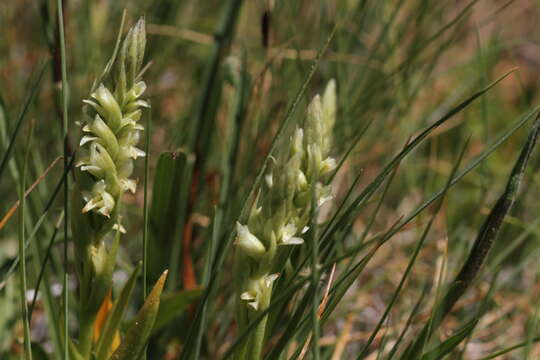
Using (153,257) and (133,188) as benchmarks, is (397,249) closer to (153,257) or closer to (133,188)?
(153,257)

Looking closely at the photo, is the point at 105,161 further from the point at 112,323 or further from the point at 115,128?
the point at 112,323

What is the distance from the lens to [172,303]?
94 cm

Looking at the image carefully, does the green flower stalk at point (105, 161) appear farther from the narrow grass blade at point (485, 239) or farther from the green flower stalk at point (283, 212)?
the narrow grass blade at point (485, 239)

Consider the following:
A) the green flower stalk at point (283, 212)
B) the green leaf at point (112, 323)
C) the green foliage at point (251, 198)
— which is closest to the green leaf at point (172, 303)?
the green foliage at point (251, 198)

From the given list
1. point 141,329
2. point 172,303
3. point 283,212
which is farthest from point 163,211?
point 283,212

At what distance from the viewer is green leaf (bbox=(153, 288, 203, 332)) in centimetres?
93

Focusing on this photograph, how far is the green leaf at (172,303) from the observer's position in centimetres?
93

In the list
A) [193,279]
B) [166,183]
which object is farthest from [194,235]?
[166,183]

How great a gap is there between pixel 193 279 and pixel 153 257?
0.18 m

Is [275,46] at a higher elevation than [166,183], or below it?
higher

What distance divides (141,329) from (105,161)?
195 millimetres

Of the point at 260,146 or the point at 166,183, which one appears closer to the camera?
the point at 166,183

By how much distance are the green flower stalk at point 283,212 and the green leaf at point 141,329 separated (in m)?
0.10

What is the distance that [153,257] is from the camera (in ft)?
3.35
